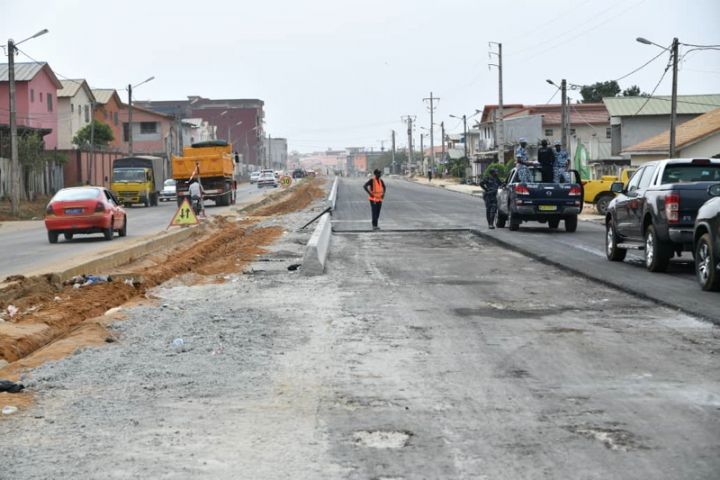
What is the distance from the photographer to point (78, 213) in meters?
28.7

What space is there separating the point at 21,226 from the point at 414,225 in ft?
52.8

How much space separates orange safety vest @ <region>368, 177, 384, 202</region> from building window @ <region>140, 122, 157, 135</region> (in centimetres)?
8652

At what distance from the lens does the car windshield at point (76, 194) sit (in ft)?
94.8

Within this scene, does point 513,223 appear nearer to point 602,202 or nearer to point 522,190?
point 522,190

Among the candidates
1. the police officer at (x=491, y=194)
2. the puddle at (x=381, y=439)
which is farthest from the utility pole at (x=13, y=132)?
the puddle at (x=381, y=439)

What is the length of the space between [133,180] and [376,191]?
104 ft

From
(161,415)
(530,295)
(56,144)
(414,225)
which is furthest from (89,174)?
(161,415)

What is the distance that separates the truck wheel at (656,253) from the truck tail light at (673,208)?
607 mm

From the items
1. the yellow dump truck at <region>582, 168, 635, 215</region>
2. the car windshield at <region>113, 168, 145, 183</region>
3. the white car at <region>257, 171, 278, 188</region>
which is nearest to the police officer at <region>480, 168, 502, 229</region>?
the yellow dump truck at <region>582, 168, 635, 215</region>

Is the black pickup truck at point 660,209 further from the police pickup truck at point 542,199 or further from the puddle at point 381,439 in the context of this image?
the puddle at point 381,439

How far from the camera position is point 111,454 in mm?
6414

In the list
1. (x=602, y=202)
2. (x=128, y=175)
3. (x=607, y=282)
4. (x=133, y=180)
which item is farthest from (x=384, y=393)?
(x=128, y=175)

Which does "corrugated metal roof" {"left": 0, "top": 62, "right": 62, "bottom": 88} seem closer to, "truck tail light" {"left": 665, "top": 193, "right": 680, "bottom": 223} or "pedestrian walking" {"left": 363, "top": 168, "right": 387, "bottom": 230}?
"pedestrian walking" {"left": 363, "top": 168, "right": 387, "bottom": 230}

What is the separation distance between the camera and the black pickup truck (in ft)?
55.5
